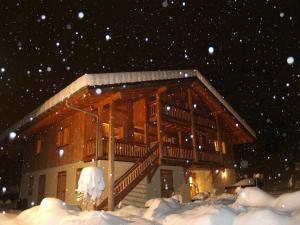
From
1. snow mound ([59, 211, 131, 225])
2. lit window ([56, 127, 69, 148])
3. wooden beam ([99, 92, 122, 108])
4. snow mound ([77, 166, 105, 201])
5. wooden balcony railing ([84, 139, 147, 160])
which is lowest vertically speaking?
snow mound ([59, 211, 131, 225])

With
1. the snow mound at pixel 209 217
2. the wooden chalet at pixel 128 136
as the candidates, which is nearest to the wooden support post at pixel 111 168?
the wooden chalet at pixel 128 136

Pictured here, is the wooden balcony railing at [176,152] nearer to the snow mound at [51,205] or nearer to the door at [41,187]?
the snow mound at [51,205]

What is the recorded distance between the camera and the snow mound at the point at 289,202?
24.7ft

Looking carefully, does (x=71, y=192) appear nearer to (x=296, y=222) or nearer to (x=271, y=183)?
(x=296, y=222)

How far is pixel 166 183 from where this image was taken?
17516 mm

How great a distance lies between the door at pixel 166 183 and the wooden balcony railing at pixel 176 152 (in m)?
1.17

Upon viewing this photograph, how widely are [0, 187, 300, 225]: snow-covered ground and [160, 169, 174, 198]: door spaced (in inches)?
254

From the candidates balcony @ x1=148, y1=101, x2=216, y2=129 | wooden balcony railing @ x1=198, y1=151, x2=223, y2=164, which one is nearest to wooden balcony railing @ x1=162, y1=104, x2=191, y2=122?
balcony @ x1=148, y1=101, x2=216, y2=129

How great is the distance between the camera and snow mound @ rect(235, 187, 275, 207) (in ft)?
29.2

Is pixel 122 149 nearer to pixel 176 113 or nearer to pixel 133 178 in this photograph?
pixel 133 178

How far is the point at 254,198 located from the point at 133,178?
6504mm

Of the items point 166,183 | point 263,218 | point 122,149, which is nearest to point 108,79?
point 122,149

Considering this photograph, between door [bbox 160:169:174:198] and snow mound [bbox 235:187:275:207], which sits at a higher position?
door [bbox 160:169:174:198]

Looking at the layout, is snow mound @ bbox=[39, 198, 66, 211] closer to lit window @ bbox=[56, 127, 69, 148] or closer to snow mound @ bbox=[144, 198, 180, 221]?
snow mound @ bbox=[144, 198, 180, 221]
